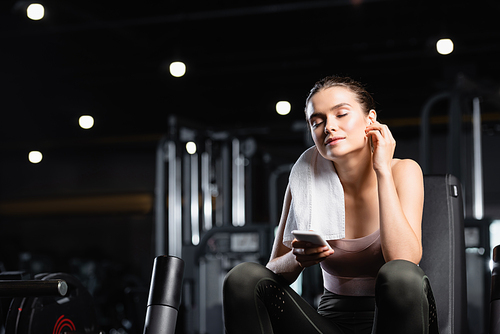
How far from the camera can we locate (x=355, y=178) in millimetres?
1588

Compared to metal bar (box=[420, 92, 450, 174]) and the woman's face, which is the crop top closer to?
the woman's face

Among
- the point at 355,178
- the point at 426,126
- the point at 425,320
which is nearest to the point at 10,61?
the point at 426,126

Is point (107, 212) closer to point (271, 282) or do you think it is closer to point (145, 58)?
point (145, 58)

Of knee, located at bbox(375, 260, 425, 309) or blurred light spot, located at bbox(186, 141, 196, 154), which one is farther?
blurred light spot, located at bbox(186, 141, 196, 154)

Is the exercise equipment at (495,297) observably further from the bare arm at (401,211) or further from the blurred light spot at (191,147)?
the blurred light spot at (191,147)

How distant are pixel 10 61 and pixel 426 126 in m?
4.55

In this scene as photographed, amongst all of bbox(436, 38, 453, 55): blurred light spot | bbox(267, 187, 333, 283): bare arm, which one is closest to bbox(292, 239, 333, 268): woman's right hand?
bbox(267, 187, 333, 283): bare arm

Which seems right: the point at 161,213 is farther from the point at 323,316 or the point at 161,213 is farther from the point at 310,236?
the point at 310,236

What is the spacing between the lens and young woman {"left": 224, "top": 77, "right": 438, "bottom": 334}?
137 centimetres

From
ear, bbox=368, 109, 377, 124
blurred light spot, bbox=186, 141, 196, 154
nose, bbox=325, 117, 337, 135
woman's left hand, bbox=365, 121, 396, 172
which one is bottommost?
woman's left hand, bbox=365, 121, 396, 172

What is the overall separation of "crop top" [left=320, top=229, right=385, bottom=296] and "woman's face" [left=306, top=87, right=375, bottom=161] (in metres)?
0.23

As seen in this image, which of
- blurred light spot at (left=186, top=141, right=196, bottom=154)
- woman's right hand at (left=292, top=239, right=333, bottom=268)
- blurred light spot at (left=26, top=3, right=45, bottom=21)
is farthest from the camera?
blurred light spot at (left=186, top=141, right=196, bottom=154)

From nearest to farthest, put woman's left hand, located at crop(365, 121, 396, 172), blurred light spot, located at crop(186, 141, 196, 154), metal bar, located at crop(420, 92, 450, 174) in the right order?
woman's left hand, located at crop(365, 121, 396, 172), metal bar, located at crop(420, 92, 450, 174), blurred light spot, located at crop(186, 141, 196, 154)

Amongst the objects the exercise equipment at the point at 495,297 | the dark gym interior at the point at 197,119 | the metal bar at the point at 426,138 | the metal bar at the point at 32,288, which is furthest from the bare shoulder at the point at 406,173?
the metal bar at the point at 426,138
